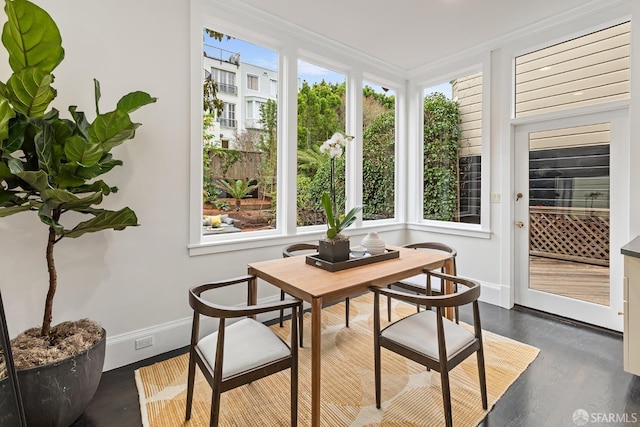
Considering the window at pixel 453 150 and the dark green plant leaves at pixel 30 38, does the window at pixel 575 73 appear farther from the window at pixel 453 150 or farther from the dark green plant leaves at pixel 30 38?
the dark green plant leaves at pixel 30 38

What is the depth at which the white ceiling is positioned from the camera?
271 centimetres

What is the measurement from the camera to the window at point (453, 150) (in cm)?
373

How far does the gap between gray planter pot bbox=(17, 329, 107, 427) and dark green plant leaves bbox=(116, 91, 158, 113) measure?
4.22 feet

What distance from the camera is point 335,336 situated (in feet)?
8.80

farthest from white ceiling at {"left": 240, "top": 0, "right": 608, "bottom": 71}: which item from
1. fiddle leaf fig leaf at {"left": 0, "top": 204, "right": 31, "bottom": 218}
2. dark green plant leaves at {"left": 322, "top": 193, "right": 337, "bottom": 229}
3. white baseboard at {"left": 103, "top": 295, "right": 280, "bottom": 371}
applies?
white baseboard at {"left": 103, "top": 295, "right": 280, "bottom": 371}

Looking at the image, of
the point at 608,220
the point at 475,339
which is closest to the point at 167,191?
the point at 475,339

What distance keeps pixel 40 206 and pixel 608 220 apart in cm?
410

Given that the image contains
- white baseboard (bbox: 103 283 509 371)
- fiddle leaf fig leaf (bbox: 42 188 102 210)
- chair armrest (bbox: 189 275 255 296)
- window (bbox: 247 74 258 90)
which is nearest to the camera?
fiddle leaf fig leaf (bbox: 42 188 102 210)

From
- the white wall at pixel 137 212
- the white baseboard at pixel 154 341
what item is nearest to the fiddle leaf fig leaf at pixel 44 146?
the white wall at pixel 137 212

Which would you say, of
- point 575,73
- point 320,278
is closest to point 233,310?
point 320,278

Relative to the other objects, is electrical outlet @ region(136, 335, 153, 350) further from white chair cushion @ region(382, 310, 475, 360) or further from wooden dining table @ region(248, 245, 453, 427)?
white chair cushion @ region(382, 310, 475, 360)

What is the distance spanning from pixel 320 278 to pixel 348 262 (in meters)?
0.29

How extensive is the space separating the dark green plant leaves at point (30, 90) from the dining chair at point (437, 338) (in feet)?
6.26

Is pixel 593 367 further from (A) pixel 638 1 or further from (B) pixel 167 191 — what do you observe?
(B) pixel 167 191
